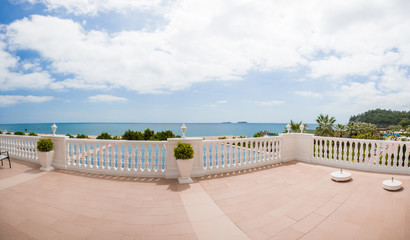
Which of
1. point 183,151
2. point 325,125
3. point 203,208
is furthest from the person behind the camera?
point 325,125

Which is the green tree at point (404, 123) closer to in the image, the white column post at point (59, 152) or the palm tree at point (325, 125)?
the palm tree at point (325, 125)

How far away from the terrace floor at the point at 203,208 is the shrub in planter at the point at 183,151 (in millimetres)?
702

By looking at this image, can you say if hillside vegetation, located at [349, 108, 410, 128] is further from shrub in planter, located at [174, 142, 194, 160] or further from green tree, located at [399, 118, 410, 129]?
shrub in planter, located at [174, 142, 194, 160]

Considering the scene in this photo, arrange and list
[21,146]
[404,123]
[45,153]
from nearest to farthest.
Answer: [45,153]
[21,146]
[404,123]

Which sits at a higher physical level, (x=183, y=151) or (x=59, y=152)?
(x=183, y=151)

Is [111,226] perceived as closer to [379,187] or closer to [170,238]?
[170,238]

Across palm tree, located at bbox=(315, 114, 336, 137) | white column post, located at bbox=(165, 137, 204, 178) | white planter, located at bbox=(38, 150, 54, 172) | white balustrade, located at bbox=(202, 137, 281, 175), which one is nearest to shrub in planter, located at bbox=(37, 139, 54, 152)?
white planter, located at bbox=(38, 150, 54, 172)

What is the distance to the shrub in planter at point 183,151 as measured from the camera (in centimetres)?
459

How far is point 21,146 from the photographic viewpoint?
7172 mm

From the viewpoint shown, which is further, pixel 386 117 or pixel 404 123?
pixel 386 117

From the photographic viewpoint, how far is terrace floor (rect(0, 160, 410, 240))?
2.55 m

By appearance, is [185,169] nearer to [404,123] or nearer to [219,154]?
[219,154]

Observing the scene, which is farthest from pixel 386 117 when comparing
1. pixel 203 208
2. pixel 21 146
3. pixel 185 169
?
pixel 21 146

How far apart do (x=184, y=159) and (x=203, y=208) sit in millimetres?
1573
